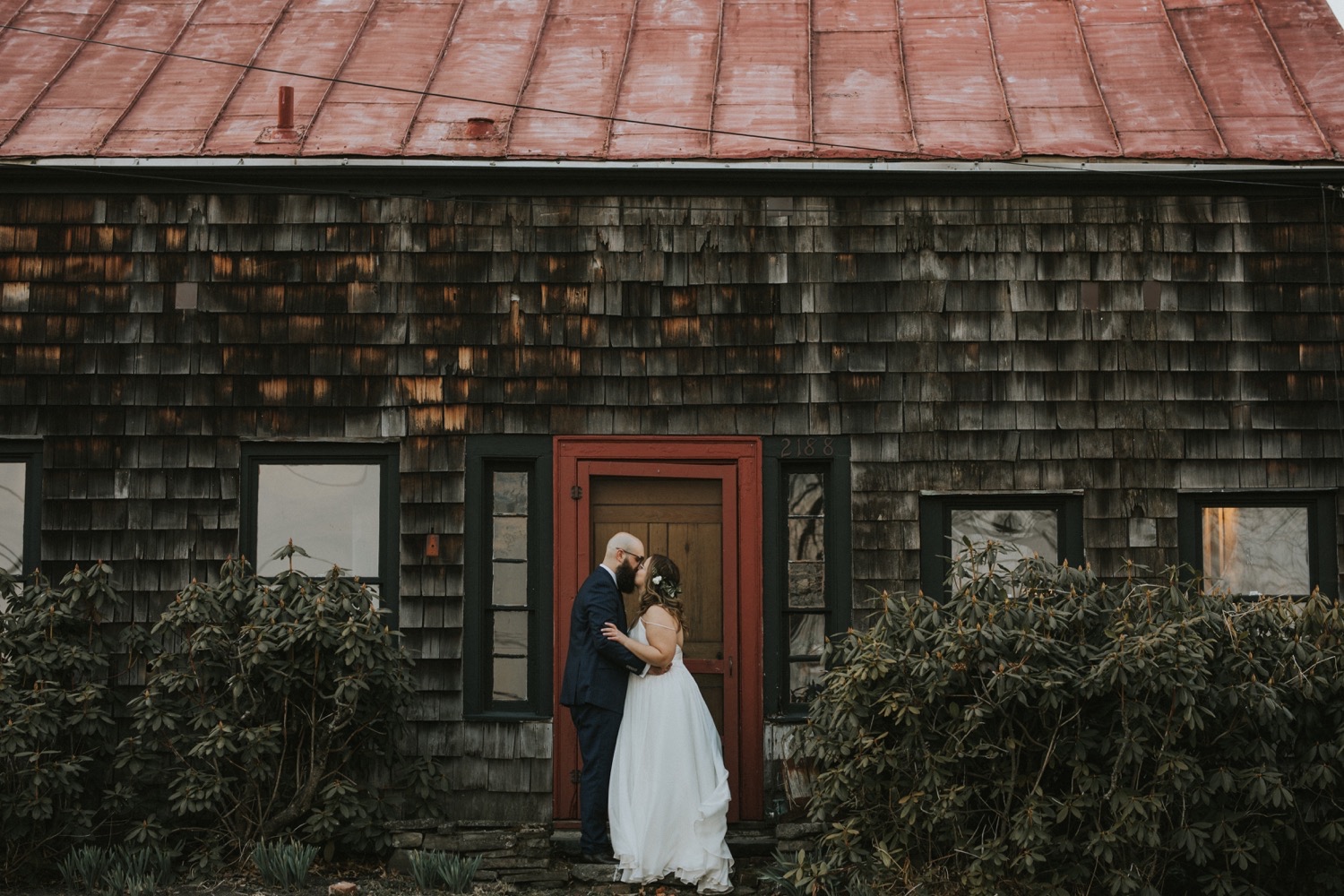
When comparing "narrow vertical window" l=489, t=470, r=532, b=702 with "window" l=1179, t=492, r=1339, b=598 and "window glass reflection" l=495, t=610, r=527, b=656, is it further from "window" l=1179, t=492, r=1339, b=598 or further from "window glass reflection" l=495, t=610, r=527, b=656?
"window" l=1179, t=492, r=1339, b=598

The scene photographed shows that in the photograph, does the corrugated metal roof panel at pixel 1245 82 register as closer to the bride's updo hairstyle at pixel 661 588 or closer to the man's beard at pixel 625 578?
the bride's updo hairstyle at pixel 661 588

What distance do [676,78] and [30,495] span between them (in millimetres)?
5182

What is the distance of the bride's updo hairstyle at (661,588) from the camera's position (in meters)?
7.73

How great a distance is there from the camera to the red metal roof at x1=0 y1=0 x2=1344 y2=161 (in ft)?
28.2

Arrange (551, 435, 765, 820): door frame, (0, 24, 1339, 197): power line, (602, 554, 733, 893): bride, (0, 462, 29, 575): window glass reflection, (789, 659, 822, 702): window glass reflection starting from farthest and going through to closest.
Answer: (0, 462, 29, 575): window glass reflection → (789, 659, 822, 702): window glass reflection → (551, 435, 765, 820): door frame → (0, 24, 1339, 197): power line → (602, 554, 733, 893): bride

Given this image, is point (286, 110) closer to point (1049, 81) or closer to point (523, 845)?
point (523, 845)

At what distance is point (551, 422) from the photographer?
8.73m

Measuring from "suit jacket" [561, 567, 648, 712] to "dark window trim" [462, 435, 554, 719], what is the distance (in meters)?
0.82

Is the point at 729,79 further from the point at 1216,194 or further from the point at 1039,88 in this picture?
the point at 1216,194

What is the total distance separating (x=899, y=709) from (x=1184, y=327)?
11.5 feet

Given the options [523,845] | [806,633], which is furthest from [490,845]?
[806,633]

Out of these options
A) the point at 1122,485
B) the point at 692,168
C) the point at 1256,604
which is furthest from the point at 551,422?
the point at 1256,604

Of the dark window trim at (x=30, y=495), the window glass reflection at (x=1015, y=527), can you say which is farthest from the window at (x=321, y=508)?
the window glass reflection at (x=1015, y=527)

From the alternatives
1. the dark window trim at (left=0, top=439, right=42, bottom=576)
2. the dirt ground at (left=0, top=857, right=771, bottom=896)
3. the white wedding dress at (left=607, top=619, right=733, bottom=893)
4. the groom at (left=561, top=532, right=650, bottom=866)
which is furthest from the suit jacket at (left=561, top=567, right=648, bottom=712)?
the dark window trim at (left=0, top=439, right=42, bottom=576)
